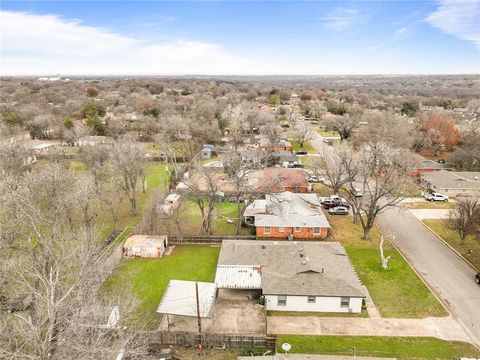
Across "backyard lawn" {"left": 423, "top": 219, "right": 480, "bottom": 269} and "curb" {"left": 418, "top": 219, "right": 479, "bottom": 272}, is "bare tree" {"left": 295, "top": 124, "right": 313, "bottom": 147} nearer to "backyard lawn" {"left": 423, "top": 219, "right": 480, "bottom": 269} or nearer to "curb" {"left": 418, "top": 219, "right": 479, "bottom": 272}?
"curb" {"left": 418, "top": 219, "right": 479, "bottom": 272}

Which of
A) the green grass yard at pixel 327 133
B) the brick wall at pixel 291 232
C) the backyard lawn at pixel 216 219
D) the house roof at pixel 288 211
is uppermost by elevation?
the house roof at pixel 288 211

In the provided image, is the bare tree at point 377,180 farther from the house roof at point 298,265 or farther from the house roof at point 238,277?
the house roof at point 238,277

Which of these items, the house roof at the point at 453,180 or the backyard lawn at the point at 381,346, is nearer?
the backyard lawn at the point at 381,346

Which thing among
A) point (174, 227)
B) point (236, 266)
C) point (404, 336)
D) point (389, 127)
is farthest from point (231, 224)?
point (389, 127)

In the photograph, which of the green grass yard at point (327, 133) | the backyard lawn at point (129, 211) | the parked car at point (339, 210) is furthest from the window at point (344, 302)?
the green grass yard at point (327, 133)

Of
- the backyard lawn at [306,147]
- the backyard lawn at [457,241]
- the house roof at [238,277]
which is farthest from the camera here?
the backyard lawn at [306,147]

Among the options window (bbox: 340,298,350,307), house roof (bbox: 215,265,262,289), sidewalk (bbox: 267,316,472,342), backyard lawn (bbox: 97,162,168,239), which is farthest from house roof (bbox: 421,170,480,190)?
backyard lawn (bbox: 97,162,168,239)
